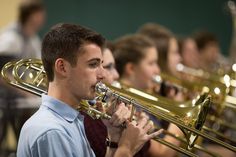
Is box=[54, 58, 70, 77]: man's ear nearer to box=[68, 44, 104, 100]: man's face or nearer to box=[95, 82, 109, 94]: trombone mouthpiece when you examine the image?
box=[68, 44, 104, 100]: man's face

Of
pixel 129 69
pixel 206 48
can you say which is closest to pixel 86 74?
pixel 129 69

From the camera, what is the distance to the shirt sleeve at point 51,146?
6.72 feet

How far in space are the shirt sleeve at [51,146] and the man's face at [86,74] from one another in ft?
0.68

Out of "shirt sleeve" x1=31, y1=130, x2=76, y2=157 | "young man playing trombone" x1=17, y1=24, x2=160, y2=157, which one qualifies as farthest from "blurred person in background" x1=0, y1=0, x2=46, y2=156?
"shirt sleeve" x1=31, y1=130, x2=76, y2=157

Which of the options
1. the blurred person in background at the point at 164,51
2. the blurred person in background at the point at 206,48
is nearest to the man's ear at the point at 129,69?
the blurred person in background at the point at 164,51

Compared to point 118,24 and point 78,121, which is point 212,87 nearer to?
point 78,121

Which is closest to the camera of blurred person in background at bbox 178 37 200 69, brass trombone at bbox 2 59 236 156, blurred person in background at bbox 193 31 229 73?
brass trombone at bbox 2 59 236 156

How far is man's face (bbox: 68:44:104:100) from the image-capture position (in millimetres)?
2207

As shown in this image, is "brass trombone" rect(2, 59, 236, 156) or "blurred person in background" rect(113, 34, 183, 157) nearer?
"brass trombone" rect(2, 59, 236, 156)

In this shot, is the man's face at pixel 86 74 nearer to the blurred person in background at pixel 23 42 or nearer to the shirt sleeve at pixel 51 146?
the shirt sleeve at pixel 51 146

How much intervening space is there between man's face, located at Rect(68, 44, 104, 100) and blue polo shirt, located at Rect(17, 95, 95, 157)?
78mm

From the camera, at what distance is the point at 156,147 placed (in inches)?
129

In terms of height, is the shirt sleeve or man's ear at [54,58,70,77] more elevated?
man's ear at [54,58,70,77]

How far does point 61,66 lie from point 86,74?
4.0 inches
